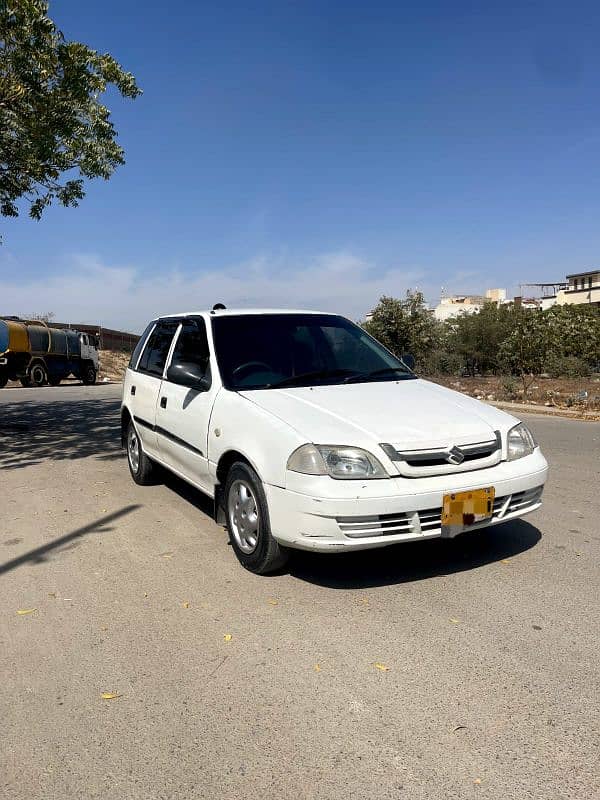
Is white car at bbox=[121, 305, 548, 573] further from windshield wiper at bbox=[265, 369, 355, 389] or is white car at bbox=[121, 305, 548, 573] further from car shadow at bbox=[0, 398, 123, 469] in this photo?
car shadow at bbox=[0, 398, 123, 469]

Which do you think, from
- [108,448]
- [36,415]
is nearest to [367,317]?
[36,415]

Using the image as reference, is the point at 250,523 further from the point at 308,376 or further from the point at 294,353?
the point at 294,353

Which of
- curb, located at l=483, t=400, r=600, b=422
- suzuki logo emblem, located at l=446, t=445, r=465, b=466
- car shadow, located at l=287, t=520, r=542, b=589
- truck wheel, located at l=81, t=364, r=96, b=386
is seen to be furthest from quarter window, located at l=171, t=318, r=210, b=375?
truck wheel, located at l=81, t=364, r=96, b=386

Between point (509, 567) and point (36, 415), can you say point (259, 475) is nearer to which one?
point (509, 567)

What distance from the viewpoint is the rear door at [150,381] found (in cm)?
591

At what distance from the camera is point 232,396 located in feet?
14.2

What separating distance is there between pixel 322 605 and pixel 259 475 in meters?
0.85

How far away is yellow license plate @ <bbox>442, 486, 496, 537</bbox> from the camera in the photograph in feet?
11.9

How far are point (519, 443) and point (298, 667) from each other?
2072 millimetres

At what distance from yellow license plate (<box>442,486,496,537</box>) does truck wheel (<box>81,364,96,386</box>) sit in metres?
26.6

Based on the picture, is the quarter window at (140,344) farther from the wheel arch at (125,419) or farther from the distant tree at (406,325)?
the distant tree at (406,325)

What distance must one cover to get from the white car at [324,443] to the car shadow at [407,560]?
0.39 m

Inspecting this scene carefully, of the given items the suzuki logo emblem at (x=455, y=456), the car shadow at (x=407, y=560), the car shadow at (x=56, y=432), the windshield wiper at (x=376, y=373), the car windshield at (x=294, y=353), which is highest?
the car windshield at (x=294, y=353)

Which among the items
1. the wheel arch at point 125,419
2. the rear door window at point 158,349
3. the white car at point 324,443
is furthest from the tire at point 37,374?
the white car at point 324,443
